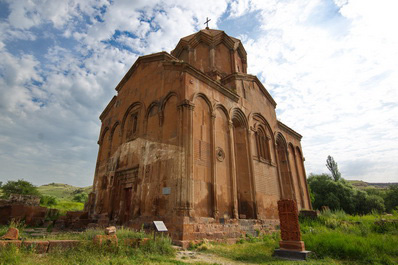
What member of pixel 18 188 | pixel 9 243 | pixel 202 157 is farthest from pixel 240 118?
pixel 18 188

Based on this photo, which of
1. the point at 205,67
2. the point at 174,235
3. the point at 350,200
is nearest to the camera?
the point at 174,235

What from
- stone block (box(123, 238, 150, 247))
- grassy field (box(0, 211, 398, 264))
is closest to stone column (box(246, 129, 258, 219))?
grassy field (box(0, 211, 398, 264))

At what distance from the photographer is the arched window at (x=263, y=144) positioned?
503 inches

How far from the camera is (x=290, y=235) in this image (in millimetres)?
6191

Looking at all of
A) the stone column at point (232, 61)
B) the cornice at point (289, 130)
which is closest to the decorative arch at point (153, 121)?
the stone column at point (232, 61)

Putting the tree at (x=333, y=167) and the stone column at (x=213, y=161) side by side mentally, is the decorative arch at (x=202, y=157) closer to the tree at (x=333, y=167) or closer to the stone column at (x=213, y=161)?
the stone column at (x=213, y=161)

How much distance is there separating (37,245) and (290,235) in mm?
6188

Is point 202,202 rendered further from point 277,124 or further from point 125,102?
point 277,124

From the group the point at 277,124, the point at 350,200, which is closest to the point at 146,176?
the point at 277,124

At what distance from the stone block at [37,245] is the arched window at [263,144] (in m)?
10.5

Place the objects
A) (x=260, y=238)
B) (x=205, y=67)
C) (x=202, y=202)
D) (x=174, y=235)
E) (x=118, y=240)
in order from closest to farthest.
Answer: (x=118, y=240) → (x=174, y=235) → (x=202, y=202) → (x=260, y=238) → (x=205, y=67)

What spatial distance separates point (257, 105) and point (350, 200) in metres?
22.7

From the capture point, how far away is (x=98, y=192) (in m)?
12.8

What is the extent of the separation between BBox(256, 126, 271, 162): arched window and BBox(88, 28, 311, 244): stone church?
0.06 m
